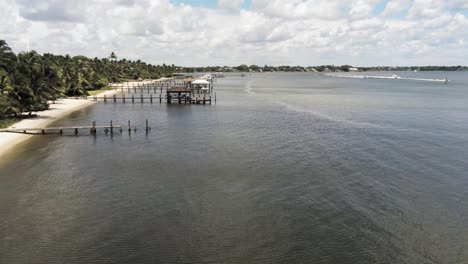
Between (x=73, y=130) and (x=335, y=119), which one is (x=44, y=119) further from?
(x=335, y=119)

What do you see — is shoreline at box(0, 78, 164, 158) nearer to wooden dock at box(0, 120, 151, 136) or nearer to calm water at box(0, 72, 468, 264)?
wooden dock at box(0, 120, 151, 136)

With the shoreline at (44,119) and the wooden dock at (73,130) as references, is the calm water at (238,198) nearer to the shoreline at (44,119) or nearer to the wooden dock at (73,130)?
the wooden dock at (73,130)

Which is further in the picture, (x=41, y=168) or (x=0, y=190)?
(x=41, y=168)

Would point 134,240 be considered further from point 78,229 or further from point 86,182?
point 86,182

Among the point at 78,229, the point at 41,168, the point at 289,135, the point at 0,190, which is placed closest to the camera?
the point at 78,229

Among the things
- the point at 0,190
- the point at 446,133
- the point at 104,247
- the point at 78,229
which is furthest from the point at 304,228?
the point at 446,133

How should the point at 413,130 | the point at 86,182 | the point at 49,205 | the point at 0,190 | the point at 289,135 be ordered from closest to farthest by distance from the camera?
the point at 49,205 → the point at 0,190 → the point at 86,182 → the point at 289,135 → the point at 413,130
